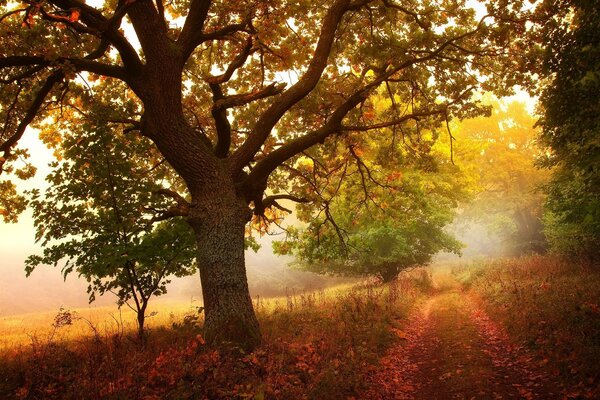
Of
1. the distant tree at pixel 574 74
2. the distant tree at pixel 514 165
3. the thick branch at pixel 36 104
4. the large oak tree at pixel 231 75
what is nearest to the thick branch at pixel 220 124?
the large oak tree at pixel 231 75

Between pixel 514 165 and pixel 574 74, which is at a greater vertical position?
pixel 514 165

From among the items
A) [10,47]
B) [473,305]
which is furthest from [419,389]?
[10,47]

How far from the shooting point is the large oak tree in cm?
682

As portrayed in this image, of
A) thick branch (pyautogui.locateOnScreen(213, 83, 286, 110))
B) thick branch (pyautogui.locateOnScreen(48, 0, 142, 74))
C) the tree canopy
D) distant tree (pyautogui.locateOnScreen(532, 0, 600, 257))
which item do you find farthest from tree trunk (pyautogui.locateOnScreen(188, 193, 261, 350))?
distant tree (pyautogui.locateOnScreen(532, 0, 600, 257))

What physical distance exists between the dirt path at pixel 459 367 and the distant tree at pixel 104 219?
206 inches

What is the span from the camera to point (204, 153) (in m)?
7.46

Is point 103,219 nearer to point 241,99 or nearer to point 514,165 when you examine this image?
point 241,99

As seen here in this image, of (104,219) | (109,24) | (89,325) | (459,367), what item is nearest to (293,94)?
(109,24)

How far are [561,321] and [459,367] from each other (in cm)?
260

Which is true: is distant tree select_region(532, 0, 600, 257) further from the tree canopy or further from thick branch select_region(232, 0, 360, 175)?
thick branch select_region(232, 0, 360, 175)

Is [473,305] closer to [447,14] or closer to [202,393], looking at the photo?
[447,14]

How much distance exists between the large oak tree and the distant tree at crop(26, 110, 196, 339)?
0.90 m

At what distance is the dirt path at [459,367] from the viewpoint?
5930 millimetres

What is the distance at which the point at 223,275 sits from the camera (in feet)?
22.5
